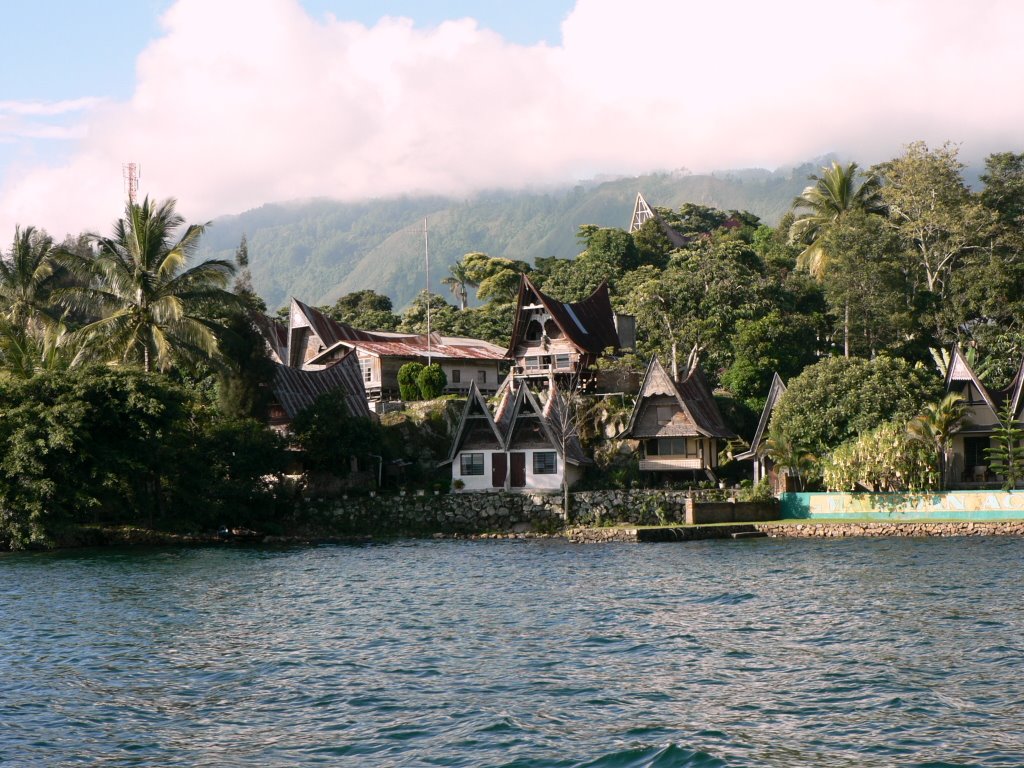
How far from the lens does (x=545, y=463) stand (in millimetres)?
60312

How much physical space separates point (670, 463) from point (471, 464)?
1062cm

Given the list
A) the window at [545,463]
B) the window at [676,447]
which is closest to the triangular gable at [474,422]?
the window at [545,463]

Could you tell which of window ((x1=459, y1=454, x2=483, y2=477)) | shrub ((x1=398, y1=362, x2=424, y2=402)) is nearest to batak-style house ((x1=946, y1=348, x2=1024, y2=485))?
window ((x1=459, y1=454, x2=483, y2=477))

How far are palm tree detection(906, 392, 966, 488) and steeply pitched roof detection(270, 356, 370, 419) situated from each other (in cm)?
2809

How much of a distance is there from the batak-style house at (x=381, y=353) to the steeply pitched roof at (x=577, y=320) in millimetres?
5500

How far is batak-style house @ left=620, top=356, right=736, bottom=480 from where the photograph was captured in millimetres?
61031

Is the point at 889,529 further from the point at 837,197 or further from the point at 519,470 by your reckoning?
the point at 837,197

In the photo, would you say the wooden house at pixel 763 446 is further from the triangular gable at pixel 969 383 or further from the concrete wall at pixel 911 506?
the triangular gable at pixel 969 383

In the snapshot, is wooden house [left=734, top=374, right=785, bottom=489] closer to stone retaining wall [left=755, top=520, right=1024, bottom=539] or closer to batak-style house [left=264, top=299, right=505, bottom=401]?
stone retaining wall [left=755, top=520, right=1024, bottom=539]

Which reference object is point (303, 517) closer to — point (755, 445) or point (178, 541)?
point (178, 541)

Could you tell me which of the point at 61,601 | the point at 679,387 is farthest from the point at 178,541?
the point at 679,387

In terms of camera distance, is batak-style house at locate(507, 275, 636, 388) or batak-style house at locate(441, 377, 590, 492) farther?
batak-style house at locate(507, 275, 636, 388)

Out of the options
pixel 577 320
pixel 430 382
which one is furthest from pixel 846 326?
pixel 430 382

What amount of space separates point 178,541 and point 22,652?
27.8 m
